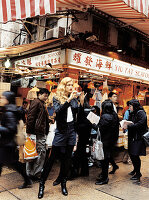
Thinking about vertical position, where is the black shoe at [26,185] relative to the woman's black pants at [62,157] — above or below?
below

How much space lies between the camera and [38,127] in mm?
5090

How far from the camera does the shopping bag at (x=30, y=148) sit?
494 cm

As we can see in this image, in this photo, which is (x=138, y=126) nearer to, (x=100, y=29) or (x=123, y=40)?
(x=100, y=29)

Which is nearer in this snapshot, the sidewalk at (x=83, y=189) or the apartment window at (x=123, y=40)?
the sidewalk at (x=83, y=189)

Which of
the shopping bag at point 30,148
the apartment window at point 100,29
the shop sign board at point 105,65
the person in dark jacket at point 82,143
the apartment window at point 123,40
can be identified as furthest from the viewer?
the apartment window at point 123,40

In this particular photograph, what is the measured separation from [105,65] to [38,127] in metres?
5.13

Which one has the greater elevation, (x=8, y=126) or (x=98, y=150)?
(x=8, y=126)

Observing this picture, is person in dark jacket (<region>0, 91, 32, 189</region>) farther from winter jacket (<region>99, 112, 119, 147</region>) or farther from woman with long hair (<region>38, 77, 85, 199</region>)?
winter jacket (<region>99, 112, 119, 147</region>)

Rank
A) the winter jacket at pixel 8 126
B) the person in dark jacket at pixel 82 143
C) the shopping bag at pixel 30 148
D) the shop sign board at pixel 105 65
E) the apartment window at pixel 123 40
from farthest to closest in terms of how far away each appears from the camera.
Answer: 1. the apartment window at pixel 123 40
2. the shop sign board at pixel 105 65
3. the person in dark jacket at pixel 82 143
4. the shopping bag at pixel 30 148
5. the winter jacket at pixel 8 126

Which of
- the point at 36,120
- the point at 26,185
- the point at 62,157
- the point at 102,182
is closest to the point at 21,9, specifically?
the point at 36,120

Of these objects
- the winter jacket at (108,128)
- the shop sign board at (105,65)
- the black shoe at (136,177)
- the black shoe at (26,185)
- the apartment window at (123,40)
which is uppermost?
the apartment window at (123,40)

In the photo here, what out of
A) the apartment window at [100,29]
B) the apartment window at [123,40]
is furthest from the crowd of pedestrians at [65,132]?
the apartment window at [123,40]

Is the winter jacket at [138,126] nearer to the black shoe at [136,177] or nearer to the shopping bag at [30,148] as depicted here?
the black shoe at [136,177]

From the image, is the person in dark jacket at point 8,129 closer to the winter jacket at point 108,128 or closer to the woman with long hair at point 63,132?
the woman with long hair at point 63,132
